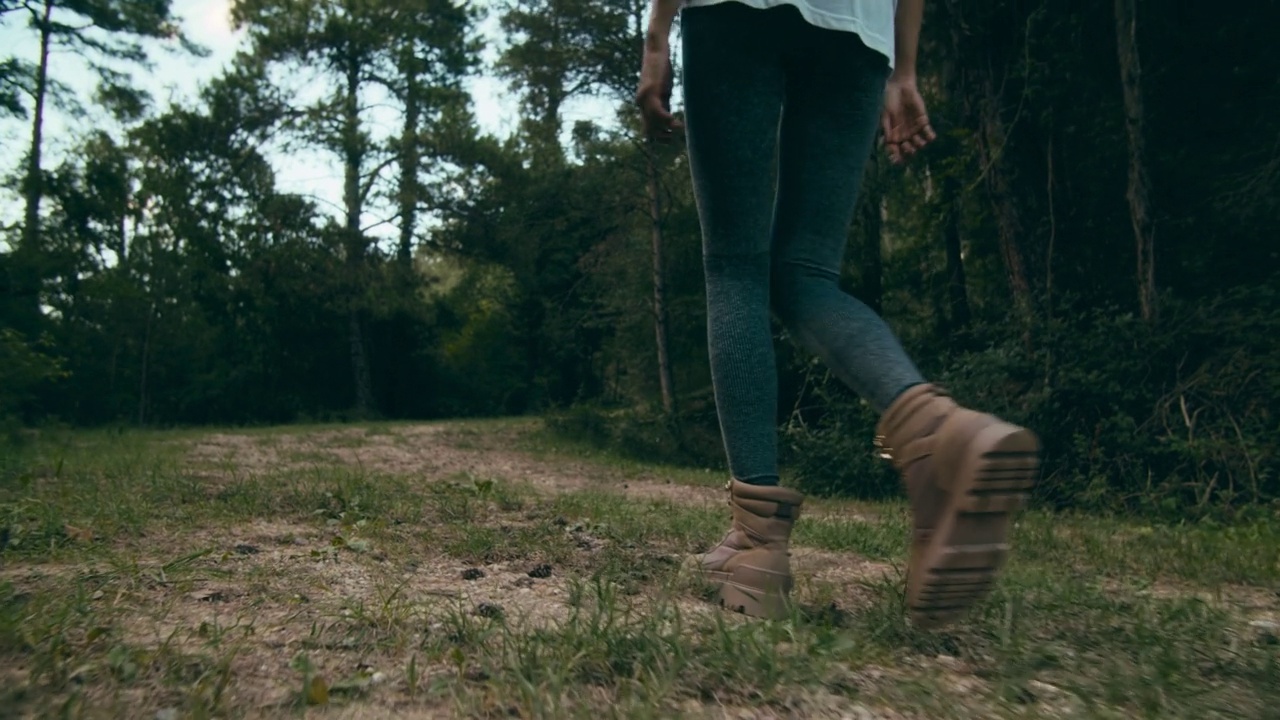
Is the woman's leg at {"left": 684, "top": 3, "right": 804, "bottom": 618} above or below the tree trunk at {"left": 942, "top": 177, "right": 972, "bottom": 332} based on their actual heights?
below

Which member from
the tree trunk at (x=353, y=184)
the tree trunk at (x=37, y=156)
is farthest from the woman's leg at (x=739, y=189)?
the tree trunk at (x=353, y=184)

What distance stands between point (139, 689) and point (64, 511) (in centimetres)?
216

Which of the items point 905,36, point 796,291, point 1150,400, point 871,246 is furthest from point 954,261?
point 796,291

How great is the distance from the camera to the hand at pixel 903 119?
2.46 m

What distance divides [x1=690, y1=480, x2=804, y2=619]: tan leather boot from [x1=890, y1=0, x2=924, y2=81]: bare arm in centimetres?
107

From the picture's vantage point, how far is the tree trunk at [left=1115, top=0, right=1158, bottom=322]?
7.28 m

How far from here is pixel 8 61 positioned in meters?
9.57

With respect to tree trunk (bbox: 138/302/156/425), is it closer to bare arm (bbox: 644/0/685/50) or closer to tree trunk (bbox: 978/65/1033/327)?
tree trunk (bbox: 978/65/1033/327)

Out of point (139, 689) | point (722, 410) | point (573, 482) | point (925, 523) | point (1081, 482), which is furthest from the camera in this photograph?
point (573, 482)

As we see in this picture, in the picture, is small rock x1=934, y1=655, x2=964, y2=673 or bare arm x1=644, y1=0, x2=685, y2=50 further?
bare arm x1=644, y1=0, x2=685, y2=50

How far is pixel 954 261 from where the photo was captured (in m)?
11.8

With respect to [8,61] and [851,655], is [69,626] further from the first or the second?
[8,61]

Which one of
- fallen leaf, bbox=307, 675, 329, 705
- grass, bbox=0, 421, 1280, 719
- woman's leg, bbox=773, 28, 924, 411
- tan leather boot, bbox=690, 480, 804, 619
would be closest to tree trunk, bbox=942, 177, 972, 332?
grass, bbox=0, 421, 1280, 719

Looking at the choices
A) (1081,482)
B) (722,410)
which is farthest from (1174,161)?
(722,410)
